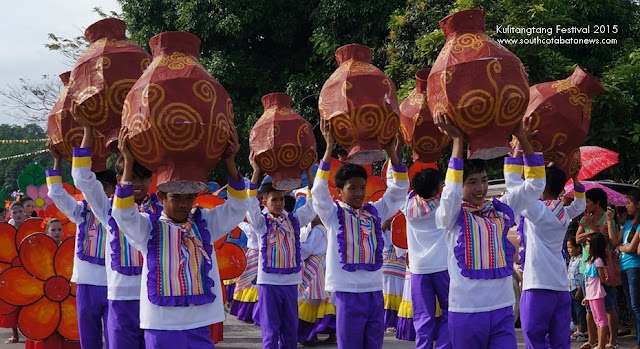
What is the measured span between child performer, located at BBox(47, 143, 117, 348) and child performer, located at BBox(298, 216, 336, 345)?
137 inches

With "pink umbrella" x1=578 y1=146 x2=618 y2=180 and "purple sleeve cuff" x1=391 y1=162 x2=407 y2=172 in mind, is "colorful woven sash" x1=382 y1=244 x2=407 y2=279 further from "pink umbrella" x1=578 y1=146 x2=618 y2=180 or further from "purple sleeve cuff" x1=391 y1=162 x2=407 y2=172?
"purple sleeve cuff" x1=391 y1=162 x2=407 y2=172

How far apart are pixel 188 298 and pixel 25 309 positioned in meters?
3.30

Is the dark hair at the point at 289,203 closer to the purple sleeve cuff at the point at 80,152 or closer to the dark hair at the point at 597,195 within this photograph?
the dark hair at the point at 597,195

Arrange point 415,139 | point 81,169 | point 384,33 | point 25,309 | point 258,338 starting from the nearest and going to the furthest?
point 81,169
point 415,139
point 25,309
point 258,338
point 384,33

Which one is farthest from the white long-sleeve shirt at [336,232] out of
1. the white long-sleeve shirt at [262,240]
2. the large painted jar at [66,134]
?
the large painted jar at [66,134]

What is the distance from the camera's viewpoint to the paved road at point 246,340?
28.6ft

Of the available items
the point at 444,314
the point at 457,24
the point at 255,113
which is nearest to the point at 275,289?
the point at 444,314

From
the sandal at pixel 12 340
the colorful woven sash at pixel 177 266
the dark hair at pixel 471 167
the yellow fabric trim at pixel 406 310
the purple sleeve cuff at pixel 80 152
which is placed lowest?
the sandal at pixel 12 340

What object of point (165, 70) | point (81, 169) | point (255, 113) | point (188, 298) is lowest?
point (188, 298)

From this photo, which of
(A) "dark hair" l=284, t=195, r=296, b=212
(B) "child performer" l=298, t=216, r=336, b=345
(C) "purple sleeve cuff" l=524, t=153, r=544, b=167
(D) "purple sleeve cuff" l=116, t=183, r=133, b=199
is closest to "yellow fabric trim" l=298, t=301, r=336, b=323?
(B) "child performer" l=298, t=216, r=336, b=345

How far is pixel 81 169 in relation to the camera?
15.9 ft

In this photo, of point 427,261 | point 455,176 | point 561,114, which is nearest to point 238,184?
point 455,176

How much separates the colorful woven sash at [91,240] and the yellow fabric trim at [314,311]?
3.65 metres

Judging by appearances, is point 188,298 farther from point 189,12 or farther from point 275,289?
point 189,12
